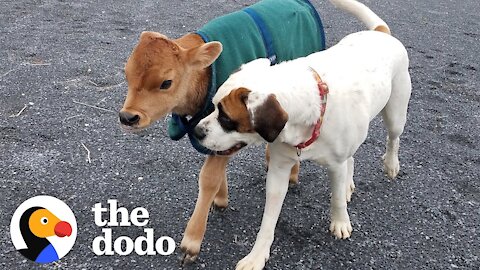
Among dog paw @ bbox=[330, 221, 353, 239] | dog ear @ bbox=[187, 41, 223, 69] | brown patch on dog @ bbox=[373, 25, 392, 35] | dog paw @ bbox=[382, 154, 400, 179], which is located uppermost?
dog ear @ bbox=[187, 41, 223, 69]

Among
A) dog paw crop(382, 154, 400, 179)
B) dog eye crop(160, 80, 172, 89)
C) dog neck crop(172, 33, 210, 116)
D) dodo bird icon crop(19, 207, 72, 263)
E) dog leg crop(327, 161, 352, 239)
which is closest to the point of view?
dog eye crop(160, 80, 172, 89)

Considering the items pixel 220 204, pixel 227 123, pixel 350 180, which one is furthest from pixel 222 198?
pixel 227 123

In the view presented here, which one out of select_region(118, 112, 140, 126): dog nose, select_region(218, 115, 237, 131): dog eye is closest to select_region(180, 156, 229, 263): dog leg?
select_region(218, 115, 237, 131): dog eye

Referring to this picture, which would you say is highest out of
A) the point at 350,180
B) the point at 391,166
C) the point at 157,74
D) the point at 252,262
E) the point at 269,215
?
the point at 157,74

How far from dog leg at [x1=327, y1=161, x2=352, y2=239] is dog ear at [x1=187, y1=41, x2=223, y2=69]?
2.49ft

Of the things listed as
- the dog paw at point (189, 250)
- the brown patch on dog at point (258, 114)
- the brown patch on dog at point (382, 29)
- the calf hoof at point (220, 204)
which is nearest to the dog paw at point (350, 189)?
the calf hoof at point (220, 204)

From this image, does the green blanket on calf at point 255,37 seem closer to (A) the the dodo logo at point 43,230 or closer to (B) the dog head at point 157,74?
(B) the dog head at point 157,74

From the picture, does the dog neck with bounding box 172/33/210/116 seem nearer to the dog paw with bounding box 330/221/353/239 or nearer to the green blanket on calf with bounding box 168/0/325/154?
the green blanket on calf with bounding box 168/0/325/154

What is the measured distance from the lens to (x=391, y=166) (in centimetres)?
322

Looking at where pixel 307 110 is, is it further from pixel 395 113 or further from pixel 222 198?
pixel 395 113

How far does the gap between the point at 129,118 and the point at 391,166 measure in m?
1.75

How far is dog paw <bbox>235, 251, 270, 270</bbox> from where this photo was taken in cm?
241

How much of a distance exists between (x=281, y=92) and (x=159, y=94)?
0.45 m

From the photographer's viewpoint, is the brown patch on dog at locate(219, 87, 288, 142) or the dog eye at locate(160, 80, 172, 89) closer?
the brown patch on dog at locate(219, 87, 288, 142)
